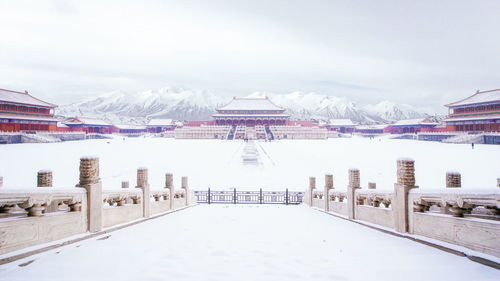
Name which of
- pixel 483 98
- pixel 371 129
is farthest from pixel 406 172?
pixel 371 129

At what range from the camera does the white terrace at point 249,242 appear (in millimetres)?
4137

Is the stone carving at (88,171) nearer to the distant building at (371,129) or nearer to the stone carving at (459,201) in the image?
the stone carving at (459,201)

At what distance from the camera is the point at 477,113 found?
4984 centimetres

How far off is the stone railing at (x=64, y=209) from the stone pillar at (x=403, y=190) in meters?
6.29

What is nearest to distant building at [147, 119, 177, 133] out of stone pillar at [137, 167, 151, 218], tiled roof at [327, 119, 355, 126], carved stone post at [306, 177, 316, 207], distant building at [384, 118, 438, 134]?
tiled roof at [327, 119, 355, 126]

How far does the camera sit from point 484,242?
4.33 meters

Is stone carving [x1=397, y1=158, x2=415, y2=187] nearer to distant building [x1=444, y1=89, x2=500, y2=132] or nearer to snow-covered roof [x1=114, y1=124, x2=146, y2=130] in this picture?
distant building [x1=444, y1=89, x2=500, y2=132]

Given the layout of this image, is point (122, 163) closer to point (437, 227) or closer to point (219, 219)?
point (219, 219)

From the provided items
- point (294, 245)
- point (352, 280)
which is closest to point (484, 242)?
point (352, 280)

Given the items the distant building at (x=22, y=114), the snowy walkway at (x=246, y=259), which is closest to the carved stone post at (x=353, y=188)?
the snowy walkway at (x=246, y=259)

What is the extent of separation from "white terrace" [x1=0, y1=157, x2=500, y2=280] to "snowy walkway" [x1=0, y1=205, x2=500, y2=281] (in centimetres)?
2

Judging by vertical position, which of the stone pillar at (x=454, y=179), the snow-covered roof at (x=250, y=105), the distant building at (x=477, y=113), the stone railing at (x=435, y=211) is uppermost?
the snow-covered roof at (x=250, y=105)

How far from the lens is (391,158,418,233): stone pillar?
19.4ft

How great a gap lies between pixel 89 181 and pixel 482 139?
54.1 metres
